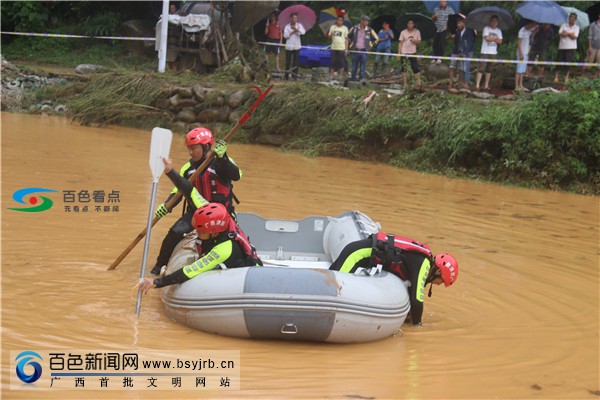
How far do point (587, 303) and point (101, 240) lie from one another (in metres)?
4.23

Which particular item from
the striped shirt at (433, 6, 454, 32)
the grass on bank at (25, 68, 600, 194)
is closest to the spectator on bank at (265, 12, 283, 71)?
the grass on bank at (25, 68, 600, 194)

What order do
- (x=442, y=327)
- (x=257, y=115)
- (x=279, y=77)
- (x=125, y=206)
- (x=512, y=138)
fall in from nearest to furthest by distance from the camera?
1. (x=442, y=327)
2. (x=125, y=206)
3. (x=512, y=138)
4. (x=257, y=115)
5. (x=279, y=77)

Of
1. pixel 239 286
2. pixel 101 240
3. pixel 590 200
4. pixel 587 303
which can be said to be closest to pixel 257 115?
pixel 590 200

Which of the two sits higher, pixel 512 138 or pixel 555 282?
pixel 512 138

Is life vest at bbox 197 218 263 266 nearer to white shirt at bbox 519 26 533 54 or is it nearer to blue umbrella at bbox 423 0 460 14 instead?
white shirt at bbox 519 26 533 54

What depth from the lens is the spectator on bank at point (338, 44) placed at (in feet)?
52.8

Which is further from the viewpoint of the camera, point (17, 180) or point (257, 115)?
point (257, 115)

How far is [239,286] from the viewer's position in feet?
18.1

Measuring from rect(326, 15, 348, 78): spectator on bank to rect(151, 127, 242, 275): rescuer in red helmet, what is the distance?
31.0ft

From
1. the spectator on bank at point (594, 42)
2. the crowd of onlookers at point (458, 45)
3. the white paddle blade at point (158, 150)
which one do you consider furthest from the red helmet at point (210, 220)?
the spectator on bank at point (594, 42)

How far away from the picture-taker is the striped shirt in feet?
52.0

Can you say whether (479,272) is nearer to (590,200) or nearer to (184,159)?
(590,200)

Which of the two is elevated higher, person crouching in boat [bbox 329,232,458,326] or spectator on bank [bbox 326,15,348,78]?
spectator on bank [bbox 326,15,348,78]

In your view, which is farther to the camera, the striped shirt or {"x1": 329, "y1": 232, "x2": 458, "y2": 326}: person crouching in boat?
the striped shirt
